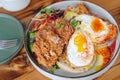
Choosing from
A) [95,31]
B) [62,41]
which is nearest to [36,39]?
[62,41]

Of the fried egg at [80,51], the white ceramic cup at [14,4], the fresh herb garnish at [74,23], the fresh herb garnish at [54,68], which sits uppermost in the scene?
the white ceramic cup at [14,4]

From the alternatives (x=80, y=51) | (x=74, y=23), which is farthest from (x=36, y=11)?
(x=80, y=51)

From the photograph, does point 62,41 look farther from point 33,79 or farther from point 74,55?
point 33,79

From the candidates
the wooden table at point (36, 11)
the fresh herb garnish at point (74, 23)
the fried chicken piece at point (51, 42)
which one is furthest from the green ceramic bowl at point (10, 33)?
the fresh herb garnish at point (74, 23)

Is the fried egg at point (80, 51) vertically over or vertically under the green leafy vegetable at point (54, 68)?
over

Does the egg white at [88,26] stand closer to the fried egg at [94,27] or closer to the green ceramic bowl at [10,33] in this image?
the fried egg at [94,27]

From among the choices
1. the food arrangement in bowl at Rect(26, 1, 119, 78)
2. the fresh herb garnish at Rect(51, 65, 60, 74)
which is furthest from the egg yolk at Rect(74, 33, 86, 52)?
the fresh herb garnish at Rect(51, 65, 60, 74)
